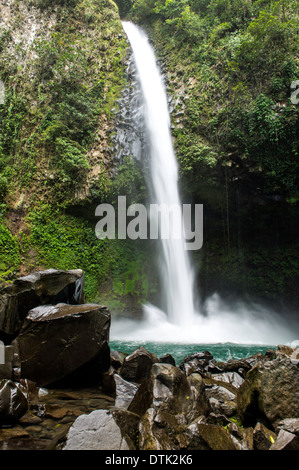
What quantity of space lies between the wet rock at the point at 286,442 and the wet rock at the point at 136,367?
2.70m

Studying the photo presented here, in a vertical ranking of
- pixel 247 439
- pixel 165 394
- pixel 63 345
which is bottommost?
pixel 247 439

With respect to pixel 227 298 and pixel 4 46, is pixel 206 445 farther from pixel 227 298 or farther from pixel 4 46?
pixel 4 46

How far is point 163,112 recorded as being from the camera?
13062mm

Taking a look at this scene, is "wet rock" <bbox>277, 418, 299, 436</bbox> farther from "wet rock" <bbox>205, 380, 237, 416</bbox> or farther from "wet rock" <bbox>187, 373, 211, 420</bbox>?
"wet rock" <bbox>187, 373, 211, 420</bbox>

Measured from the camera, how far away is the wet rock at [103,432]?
217cm

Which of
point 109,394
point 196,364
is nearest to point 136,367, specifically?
point 109,394

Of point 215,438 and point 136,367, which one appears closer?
point 215,438

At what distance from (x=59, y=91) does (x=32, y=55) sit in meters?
3.13

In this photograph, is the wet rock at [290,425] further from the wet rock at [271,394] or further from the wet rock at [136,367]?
the wet rock at [136,367]

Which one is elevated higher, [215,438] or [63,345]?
[63,345]

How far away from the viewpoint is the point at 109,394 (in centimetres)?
382

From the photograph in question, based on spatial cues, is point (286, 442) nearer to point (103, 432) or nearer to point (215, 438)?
point (215, 438)

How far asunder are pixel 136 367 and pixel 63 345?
55.6 inches

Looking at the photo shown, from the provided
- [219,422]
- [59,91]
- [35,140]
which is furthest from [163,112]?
[219,422]
